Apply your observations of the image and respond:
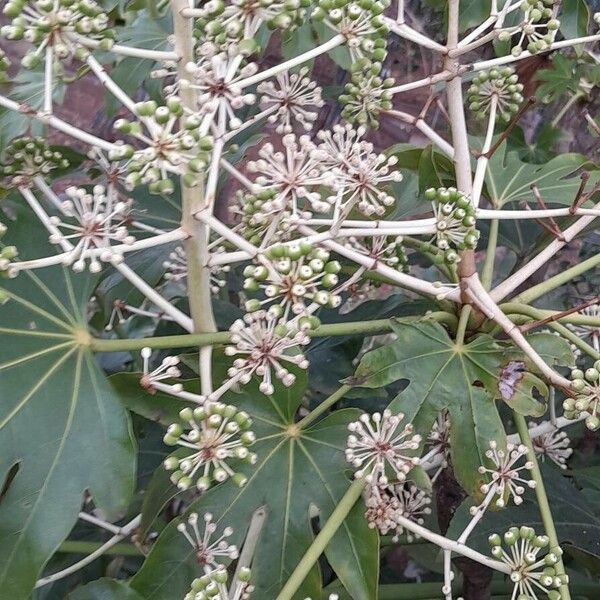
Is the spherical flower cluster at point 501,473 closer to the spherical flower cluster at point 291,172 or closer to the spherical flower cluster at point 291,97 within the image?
the spherical flower cluster at point 291,172

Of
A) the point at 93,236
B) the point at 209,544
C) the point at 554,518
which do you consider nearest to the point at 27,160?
the point at 93,236

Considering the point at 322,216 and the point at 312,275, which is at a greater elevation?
the point at 312,275

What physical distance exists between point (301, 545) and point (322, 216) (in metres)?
0.42

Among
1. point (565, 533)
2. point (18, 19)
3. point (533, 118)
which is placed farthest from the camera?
point (533, 118)

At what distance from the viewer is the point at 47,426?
29.7 inches

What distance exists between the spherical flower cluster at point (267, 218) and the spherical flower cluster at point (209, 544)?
29 cm

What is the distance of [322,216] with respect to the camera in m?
0.94

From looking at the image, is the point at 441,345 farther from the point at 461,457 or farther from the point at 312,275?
the point at 312,275

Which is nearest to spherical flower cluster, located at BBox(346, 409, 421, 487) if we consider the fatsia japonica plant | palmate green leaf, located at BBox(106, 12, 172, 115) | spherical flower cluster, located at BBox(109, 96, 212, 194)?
the fatsia japonica plant

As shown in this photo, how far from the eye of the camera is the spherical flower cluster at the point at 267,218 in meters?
0.64

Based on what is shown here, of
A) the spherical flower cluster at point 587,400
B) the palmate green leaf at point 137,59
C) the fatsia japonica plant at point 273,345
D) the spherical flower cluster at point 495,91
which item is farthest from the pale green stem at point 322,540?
the palmate green leaf at point 137,59

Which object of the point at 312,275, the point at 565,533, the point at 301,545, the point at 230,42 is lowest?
the point at 565,533

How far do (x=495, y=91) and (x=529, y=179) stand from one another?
0.17m

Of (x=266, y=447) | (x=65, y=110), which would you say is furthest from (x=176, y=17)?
(x=65, y=110)
